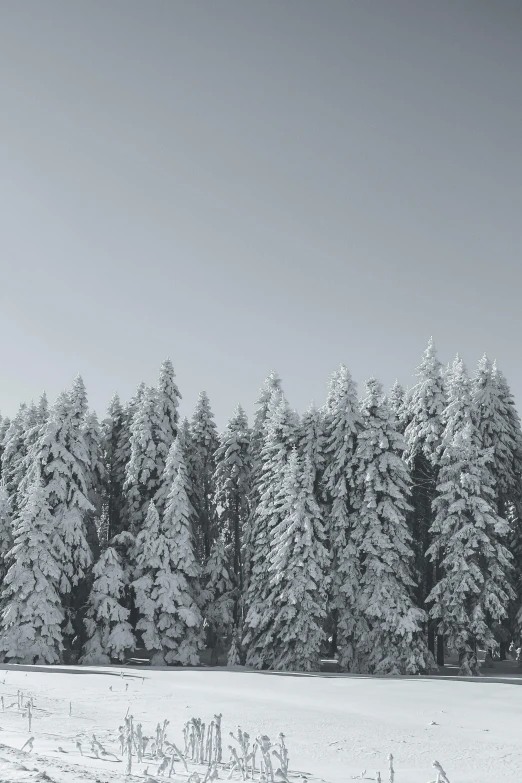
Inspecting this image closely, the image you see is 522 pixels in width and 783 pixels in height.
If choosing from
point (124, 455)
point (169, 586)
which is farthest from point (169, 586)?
point (124, 455)

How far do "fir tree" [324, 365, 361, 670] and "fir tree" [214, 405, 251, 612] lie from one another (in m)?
6.61

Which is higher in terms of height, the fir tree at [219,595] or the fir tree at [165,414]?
the fir tree at [165,414]

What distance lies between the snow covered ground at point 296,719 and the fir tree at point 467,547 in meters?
3.48

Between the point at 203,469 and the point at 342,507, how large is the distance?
13.5m

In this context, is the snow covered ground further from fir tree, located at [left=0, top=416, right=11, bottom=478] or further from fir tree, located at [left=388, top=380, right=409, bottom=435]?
fir tree, located at [left=0, top=416, right=11, bottom=478]


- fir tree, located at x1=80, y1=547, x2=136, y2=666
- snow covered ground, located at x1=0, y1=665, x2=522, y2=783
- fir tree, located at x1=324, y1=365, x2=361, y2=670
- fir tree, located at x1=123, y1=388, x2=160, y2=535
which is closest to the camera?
snow covered ground, located at x1=0, y1=665, x2=522, y2=783

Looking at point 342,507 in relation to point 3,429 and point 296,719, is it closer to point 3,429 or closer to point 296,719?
point 296,719

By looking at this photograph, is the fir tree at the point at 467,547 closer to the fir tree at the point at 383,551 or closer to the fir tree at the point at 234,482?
the fir tree at the point at 383,551

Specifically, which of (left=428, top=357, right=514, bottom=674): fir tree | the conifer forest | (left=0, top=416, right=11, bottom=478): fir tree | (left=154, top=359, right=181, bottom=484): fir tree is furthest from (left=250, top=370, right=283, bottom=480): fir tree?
(left=0, top=416, right=11, bottom=478): fir tree

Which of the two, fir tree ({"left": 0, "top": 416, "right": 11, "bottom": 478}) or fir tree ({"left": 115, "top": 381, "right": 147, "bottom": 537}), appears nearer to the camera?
fir tree ({"left": 115, "top": 381, "right": 147, "bottom": 537})

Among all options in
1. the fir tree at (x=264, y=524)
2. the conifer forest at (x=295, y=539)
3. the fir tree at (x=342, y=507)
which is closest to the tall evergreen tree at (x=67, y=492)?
the conifer forest at (x=295, y=539)

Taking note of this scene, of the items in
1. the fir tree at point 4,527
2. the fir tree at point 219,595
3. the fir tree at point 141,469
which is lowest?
the fir tree at point 219,595

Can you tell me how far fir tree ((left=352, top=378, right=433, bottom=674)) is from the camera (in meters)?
32.3

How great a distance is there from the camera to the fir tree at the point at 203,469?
45656mm
